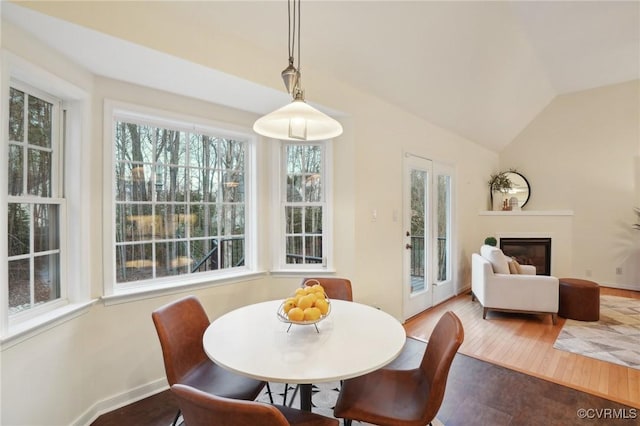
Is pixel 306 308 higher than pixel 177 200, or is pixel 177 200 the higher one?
pixel 177 200

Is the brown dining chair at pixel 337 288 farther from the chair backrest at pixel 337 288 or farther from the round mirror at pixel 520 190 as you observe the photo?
the round mirror at pixel 520 190

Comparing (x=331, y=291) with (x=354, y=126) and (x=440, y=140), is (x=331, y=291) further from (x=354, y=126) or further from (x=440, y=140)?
(x=440, y=140)

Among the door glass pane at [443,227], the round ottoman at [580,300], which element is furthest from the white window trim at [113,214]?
the round ottoman at [580,300]

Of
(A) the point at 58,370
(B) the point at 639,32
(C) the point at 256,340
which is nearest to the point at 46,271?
(A) the point at 58,370

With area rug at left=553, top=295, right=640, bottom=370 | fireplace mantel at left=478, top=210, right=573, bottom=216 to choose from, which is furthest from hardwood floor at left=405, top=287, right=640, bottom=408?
fireplace mantel at left=478, top=210, right=573, bottom=216

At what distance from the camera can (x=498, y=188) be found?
5707mm

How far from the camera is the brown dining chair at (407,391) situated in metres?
1.29

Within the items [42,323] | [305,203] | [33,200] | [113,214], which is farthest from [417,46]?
[42,323]

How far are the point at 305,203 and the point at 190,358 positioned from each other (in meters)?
1.67

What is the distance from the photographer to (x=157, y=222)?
2.41m

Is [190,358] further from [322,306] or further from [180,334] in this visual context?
[322,306]

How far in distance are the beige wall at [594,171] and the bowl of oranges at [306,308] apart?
220 inches

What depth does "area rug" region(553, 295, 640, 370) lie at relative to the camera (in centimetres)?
275

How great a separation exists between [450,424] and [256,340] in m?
1.41
